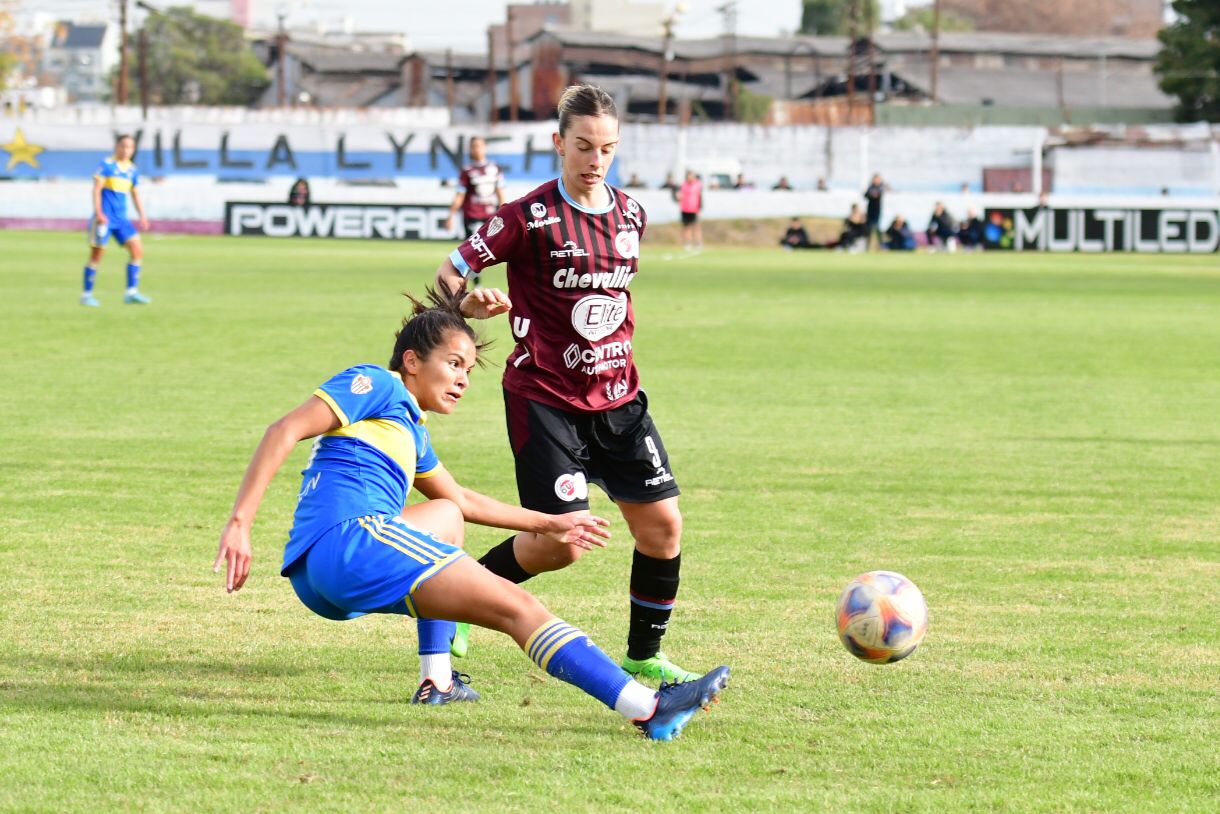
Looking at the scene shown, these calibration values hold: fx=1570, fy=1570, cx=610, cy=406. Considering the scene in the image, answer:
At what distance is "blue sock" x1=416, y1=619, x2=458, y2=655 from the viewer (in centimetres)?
497

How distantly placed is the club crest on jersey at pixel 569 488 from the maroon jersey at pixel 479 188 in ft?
68.9

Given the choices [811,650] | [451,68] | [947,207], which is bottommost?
[811,650]

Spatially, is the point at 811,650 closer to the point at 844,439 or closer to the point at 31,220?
the point at 844,439

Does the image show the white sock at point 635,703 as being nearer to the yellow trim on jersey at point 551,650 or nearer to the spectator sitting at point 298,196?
the yellow trim on jersey at point 551,650

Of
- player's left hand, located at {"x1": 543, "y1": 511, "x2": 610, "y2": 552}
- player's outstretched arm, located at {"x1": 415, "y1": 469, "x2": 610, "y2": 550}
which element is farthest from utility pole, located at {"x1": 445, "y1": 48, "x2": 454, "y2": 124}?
player's left hand, located at {"x1": 543, "y1": 511, "x2": 610, "y2": 552}

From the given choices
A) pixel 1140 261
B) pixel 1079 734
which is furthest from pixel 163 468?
pixel 1140 261

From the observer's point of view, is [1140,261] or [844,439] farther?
[1140,261]

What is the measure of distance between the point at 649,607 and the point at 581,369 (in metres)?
0.86

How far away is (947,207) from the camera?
1736 inches

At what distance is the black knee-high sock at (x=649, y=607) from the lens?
546cm

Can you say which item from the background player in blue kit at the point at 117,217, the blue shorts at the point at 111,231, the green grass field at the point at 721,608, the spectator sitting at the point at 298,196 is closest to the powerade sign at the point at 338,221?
the spectator sitting at the point at 298,196

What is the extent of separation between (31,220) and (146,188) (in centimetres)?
406

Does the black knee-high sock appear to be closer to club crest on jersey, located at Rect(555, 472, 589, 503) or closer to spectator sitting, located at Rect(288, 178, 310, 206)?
club crest on jersey, located at Rect(555, 472, 589, 503)

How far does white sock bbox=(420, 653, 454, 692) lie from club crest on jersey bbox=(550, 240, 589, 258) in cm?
146
